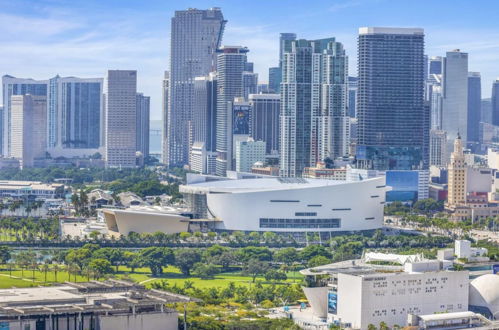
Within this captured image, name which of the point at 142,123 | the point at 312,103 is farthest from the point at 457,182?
the point at 142,123

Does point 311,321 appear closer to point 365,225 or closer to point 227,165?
point 365,225

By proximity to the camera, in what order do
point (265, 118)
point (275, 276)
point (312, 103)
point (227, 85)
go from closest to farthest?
1. point (275, 276)
2. point (312, 103)
3. point (265, 118)
4. point (227, 85)

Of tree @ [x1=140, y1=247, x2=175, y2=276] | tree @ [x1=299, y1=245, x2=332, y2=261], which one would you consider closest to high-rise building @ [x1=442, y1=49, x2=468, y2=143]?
tree @ [x1=299, y1=245, x2=332, y2=261]

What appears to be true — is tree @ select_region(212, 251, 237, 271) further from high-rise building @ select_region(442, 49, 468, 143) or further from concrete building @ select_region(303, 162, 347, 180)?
high-rise building @ select_region(442, 49, 468, 143)

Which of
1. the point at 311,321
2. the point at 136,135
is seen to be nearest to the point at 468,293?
the point at 311,321

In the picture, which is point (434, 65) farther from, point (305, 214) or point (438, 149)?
point (305, 214)

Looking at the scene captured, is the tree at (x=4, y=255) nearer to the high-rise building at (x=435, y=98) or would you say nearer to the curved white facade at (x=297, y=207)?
the curved white facade at (x=297, y=207)

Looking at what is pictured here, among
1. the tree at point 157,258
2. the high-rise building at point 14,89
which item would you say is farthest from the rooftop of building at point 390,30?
the high-rise building at point 14,89
